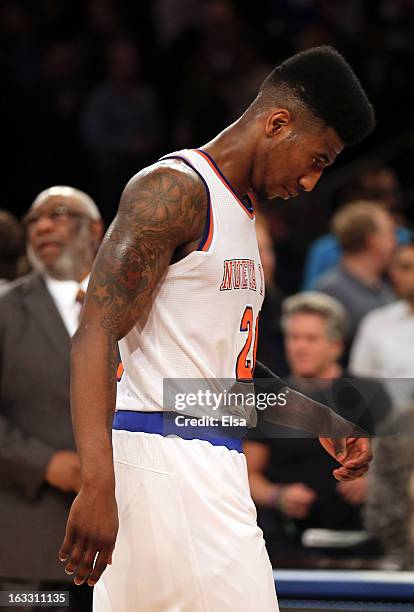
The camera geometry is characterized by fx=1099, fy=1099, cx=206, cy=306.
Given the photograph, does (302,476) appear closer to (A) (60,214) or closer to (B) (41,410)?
(B) (41,410)

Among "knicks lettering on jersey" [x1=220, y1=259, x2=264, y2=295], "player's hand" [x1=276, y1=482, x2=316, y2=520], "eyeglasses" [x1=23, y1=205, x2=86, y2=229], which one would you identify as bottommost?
"player's hand" [x1=276, y1=482, x2=316, y2=520]

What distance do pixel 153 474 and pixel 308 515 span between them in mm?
2663

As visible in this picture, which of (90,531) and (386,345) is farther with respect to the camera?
(386,345)

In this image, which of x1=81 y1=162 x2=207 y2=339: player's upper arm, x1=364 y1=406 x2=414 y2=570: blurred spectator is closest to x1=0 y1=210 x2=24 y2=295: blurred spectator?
x1=364 y1=406 x2=414 y2=570: blurred spectator

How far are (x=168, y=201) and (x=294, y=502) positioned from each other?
2.80 m

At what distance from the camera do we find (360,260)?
6.35 meters

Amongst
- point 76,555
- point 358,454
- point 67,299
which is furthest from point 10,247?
point 76,555

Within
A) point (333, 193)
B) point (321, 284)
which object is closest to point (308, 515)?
point (321, 284)

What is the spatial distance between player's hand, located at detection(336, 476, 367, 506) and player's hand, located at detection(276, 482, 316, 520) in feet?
0.52

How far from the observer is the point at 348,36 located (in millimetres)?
8141

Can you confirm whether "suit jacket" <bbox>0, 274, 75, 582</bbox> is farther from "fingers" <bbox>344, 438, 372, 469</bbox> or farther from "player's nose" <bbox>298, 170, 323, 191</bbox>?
"player's nose" <bbox>298, 170, 323, 191</bbox>

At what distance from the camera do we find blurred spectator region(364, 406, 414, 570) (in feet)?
15.5

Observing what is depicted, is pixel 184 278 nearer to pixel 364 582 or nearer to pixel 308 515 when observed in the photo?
pixel 364 582

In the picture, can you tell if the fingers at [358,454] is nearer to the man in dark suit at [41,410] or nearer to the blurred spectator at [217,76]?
the man in dark suit at [41,410]
